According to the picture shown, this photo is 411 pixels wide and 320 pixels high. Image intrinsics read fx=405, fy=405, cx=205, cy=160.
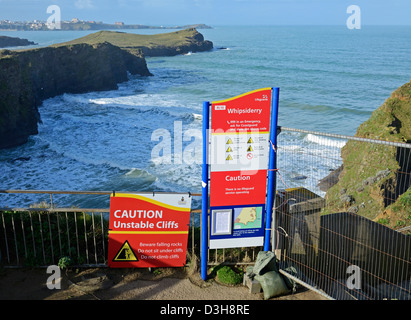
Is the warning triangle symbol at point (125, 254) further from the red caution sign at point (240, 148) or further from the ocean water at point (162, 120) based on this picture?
the ocean water at point (162, 120)

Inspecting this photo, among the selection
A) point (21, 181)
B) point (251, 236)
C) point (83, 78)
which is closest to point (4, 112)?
point (21, 181)

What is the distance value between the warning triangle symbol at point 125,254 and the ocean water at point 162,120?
35.5 feet

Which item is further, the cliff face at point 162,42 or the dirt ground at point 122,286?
the cliff face at point 162,42

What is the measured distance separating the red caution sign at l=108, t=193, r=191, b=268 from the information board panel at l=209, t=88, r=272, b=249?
61 cm

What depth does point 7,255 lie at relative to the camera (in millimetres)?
6965

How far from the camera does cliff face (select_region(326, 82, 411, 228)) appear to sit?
35.3 ft

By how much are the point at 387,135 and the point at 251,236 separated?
8264mm

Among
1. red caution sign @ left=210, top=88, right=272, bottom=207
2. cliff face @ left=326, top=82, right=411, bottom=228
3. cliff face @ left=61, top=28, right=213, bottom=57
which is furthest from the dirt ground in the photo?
cliff face @ left=61, top=28, right=213, bottom=57

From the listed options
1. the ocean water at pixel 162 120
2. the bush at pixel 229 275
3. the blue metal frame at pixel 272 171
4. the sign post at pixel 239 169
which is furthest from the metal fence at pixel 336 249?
the ocean water at pixel 162 120

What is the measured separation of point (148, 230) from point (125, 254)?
0.56 m

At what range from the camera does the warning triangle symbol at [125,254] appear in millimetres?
6688

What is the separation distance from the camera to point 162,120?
3666cm

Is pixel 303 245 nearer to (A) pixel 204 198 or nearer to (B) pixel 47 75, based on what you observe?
(A) pixel 204 198

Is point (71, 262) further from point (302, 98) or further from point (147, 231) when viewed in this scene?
point (302, 98)
